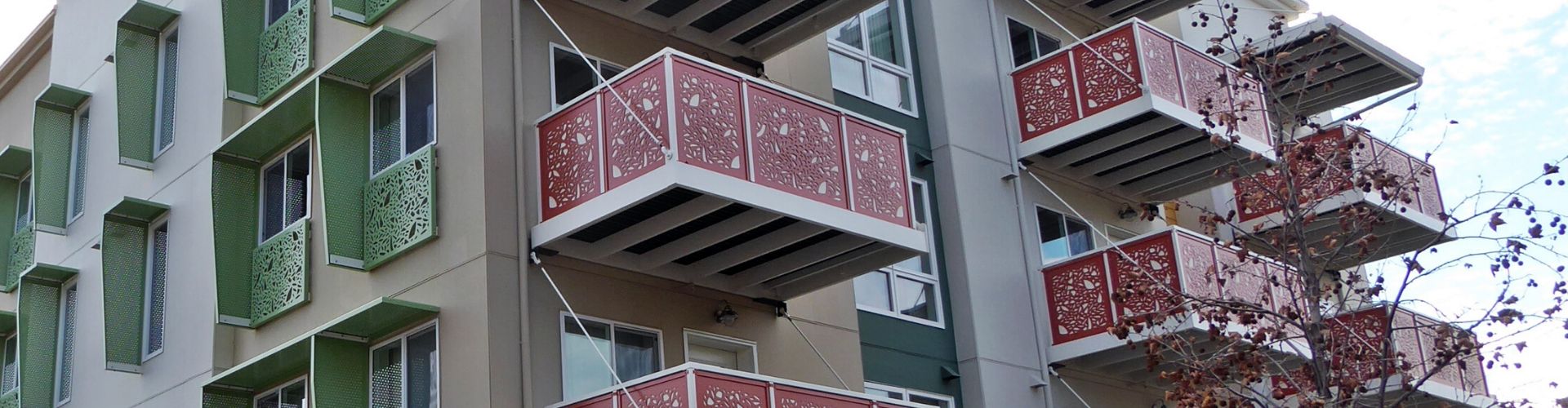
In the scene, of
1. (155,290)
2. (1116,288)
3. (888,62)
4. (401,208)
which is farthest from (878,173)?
(155,290)

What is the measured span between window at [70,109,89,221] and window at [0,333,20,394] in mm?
2543

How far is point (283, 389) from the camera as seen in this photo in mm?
19391

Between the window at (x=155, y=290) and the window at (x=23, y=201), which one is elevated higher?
the window at (x=23, y=201)

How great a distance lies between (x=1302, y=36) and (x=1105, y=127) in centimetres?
451

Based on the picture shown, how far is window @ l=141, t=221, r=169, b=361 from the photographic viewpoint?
21.8 m

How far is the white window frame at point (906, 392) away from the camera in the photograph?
67.1 ft

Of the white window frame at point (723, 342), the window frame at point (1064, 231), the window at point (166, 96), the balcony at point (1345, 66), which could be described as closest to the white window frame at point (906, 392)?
the white window frame at point (723, 342)

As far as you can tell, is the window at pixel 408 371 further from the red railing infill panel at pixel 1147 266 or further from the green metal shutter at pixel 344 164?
the red railing infill panel at pixel 1147 266

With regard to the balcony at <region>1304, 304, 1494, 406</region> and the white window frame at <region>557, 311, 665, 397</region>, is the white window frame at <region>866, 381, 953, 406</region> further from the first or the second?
the balcony at <region>1304, 304, 1494, 406</region>

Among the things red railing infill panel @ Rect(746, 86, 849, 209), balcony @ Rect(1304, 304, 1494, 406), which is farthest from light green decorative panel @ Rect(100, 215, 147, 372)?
balcony @ Rect(1304, 304, 1494, 406)

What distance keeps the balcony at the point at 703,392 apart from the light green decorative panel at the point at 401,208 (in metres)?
2.53

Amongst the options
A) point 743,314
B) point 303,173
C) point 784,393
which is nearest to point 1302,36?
point 743,314

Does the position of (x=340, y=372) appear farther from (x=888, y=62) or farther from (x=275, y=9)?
(x=888, y=62)

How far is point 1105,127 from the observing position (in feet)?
73.5
